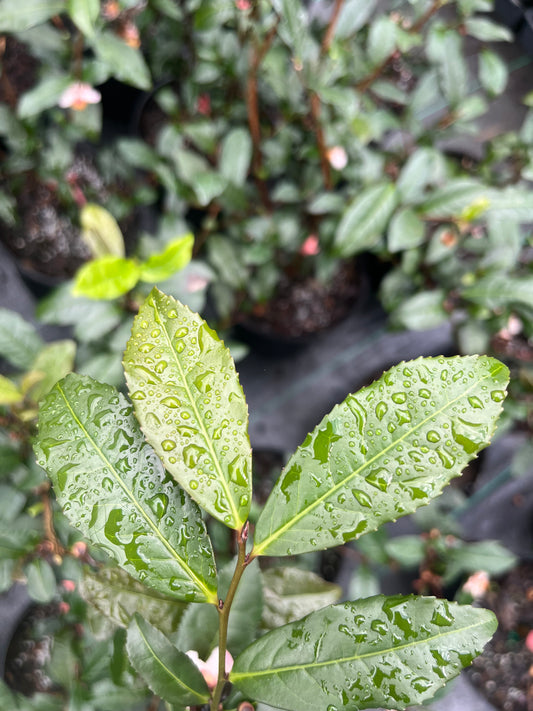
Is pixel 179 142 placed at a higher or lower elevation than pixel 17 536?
higher

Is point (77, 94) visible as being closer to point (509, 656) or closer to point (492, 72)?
point (492, 72)

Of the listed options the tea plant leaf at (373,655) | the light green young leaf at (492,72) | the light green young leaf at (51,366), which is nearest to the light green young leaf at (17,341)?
the light green young leaf at (51,366)

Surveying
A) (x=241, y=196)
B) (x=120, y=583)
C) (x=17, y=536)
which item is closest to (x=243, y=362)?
(x=241, y=196)

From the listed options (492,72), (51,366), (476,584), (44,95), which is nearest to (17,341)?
(51,366)

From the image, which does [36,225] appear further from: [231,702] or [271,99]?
[231,702]

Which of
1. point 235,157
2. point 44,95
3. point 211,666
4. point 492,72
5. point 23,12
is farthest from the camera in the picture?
point 492,72

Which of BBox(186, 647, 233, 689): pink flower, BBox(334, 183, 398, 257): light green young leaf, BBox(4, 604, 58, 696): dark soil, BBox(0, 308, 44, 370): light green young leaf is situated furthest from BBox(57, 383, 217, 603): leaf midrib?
BBox(4, 604, 58, 696): dark soil

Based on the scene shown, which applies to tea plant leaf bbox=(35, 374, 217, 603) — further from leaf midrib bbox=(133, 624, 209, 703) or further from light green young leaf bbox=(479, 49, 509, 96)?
light green young leaf bbox=(479, 49, 509, 96)
